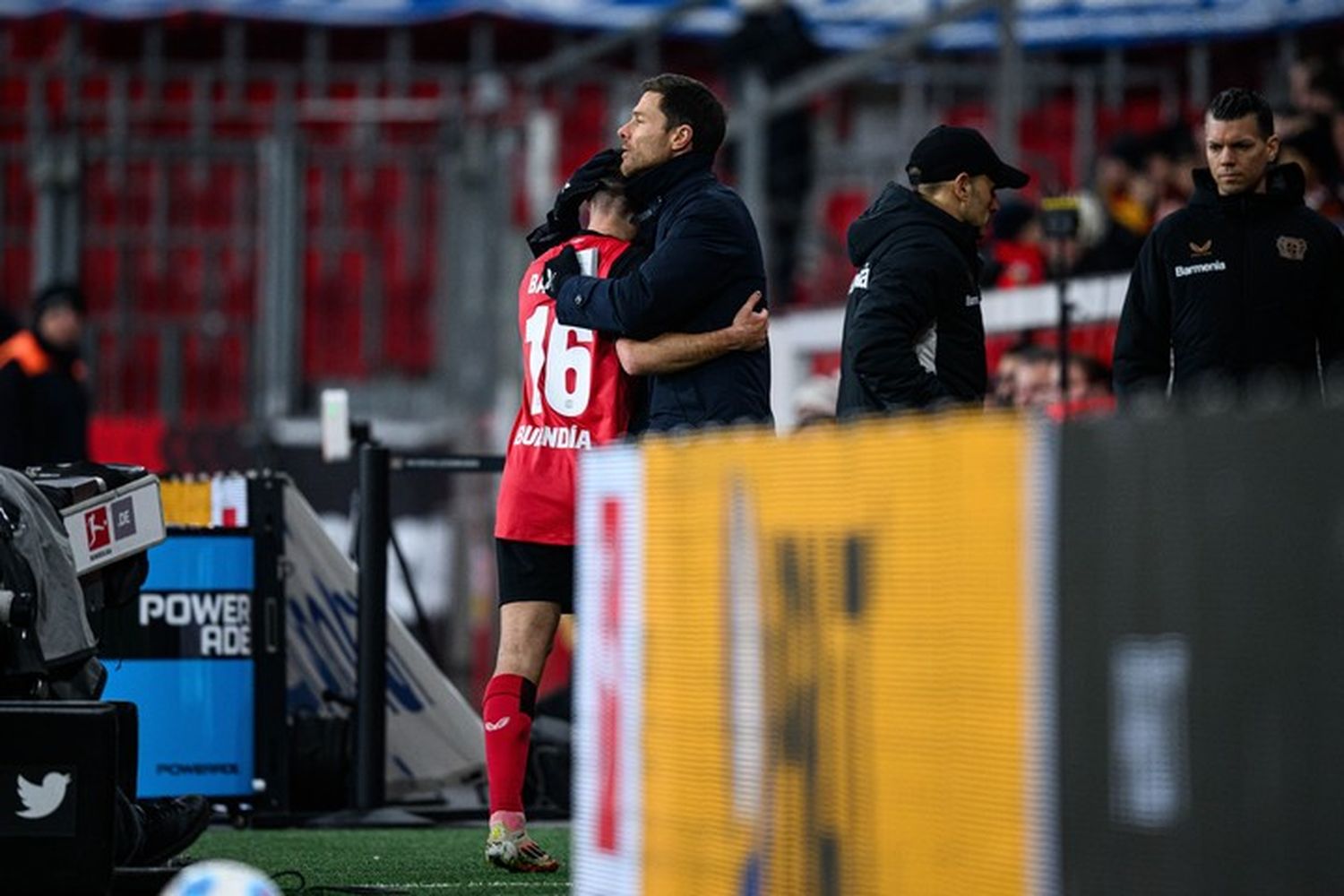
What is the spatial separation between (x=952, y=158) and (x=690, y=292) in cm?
79

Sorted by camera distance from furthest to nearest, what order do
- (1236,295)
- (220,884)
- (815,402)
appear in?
(815,402), (1236,295), (220,884)

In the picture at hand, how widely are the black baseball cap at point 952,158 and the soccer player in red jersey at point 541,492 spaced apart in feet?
2.63

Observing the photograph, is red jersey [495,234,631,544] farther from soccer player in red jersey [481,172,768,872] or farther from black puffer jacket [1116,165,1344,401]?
black puffer jacket [1116,165,1344,401]

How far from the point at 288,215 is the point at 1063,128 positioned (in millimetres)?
5944

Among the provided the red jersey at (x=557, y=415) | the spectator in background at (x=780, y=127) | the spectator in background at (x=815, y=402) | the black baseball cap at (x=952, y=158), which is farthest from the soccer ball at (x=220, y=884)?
the spectator in background at (x=780, y=127)

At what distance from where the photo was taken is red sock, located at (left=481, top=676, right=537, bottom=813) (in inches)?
293

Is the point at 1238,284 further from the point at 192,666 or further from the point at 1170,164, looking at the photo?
the point at 1170,164

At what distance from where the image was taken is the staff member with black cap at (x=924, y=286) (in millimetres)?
7129

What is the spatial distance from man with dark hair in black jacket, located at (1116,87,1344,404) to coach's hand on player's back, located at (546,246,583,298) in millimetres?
1572

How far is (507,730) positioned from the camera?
24.6ft

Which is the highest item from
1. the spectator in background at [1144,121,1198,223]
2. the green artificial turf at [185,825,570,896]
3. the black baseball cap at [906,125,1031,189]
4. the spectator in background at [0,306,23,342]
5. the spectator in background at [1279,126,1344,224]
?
the spectator in background at [1144,121,1198,223]

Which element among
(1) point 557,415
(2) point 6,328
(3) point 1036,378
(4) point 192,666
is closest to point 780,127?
(2) point 6,328

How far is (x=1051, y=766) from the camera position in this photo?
389cm

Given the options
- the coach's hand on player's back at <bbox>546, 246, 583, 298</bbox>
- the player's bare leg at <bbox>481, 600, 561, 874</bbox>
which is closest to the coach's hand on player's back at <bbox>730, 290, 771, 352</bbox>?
the coach's hand on player's back at <bbox>546, 246, 583, 298</bbox>
